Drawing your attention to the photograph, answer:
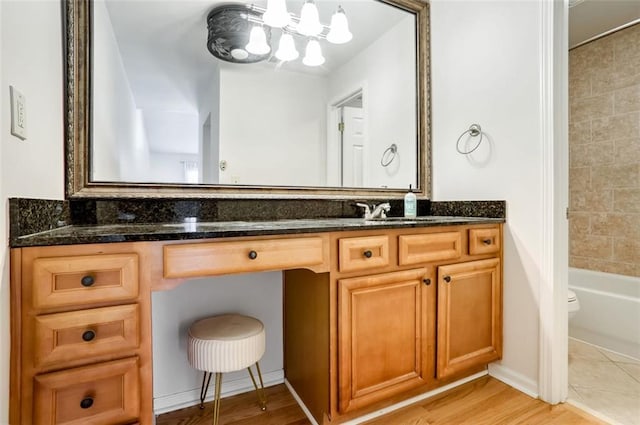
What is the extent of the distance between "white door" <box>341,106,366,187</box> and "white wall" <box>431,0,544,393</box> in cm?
54

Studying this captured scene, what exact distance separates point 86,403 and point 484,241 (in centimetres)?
170

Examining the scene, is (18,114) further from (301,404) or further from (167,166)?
(301,404)

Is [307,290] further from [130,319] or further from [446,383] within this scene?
[446,383]

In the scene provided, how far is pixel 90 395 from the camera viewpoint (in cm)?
89

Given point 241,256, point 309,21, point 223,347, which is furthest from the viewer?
point 309,21

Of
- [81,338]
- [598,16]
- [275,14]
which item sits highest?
[598,16]

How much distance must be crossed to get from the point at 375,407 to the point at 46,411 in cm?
116

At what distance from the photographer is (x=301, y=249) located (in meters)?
1.18

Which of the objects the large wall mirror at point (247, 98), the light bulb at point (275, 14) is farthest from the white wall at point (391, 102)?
the light bulb at point (275, 14)

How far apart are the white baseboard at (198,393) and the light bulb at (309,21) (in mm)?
1832

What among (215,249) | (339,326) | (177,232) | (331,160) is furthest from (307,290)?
(331,160)

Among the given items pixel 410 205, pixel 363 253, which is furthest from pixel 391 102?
pixel 363 253

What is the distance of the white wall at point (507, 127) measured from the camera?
5.10ft

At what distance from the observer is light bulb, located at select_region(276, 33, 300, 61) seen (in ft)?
5.65
